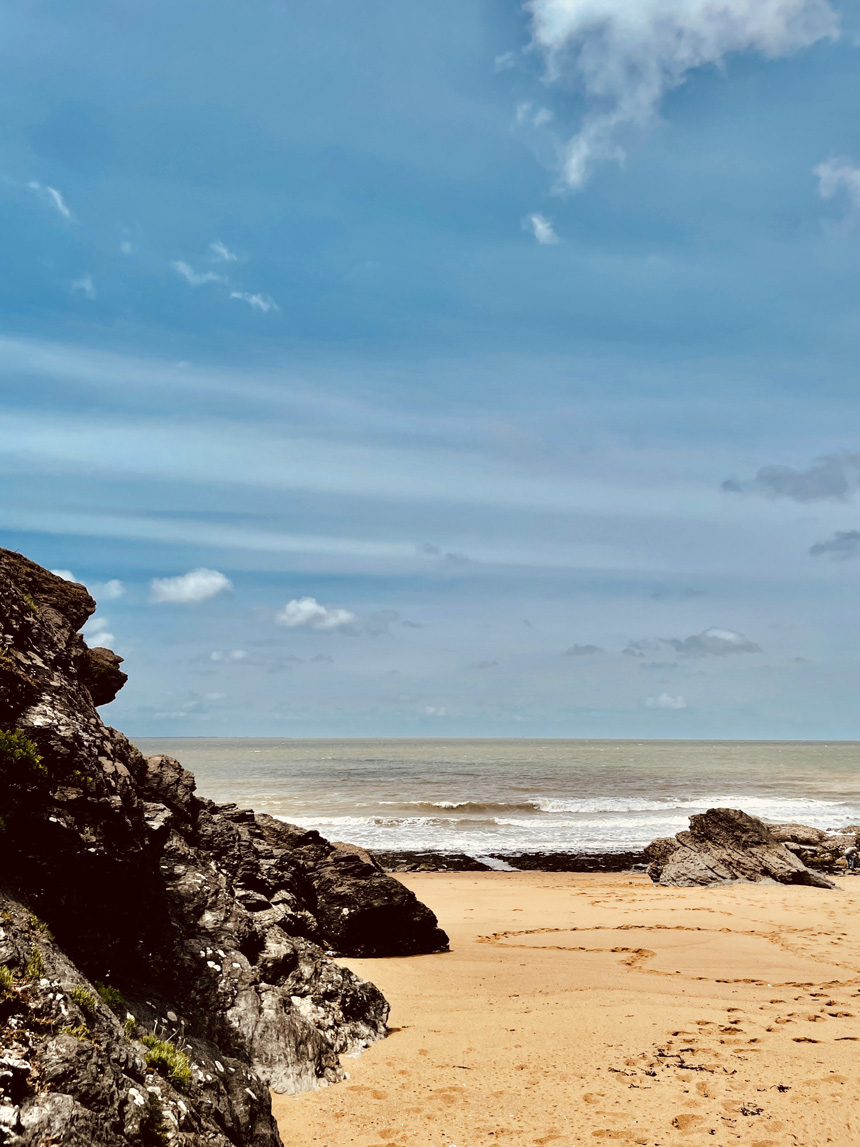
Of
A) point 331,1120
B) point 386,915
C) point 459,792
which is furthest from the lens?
point 459,792

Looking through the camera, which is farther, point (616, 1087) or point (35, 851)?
point (616, 1087)

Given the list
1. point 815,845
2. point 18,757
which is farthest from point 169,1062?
point 815,845

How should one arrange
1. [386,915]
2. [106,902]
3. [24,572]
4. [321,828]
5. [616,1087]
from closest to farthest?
[106,902] < [616,1087] < [24,572] < [386,915] < [321,828]

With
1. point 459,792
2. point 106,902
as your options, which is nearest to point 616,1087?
point 106,902

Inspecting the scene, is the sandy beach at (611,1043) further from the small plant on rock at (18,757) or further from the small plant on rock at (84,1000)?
the small plant on rock at (18,757)

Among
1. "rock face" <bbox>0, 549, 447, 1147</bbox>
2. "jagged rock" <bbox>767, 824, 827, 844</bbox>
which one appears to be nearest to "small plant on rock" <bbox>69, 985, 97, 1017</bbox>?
"rock face" <bbox>0, 549, 447, 1147</bbox>

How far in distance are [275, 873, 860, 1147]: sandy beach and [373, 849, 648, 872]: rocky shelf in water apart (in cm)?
866

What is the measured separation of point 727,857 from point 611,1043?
14.1 metres

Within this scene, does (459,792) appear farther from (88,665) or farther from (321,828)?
(88,665)

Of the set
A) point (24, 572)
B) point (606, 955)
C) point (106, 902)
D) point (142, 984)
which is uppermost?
point (24, 572)

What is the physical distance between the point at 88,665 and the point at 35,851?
3.56 m

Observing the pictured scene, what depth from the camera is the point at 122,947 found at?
5.27 metres

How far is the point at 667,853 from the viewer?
69.5 ft

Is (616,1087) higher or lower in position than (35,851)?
lower
